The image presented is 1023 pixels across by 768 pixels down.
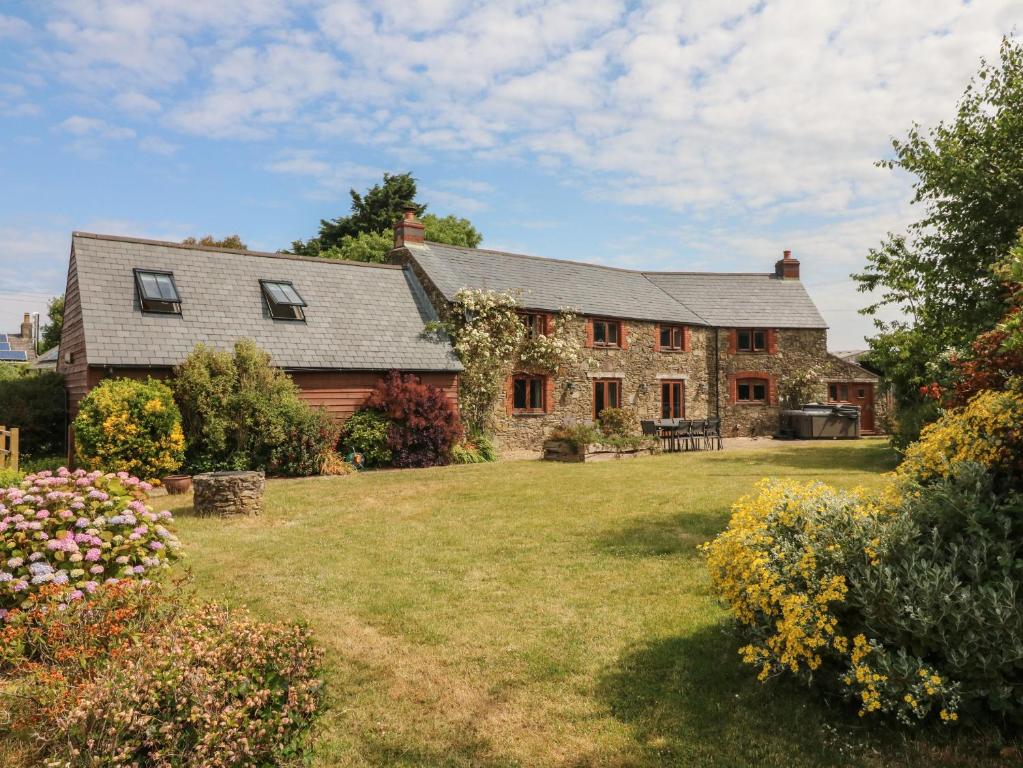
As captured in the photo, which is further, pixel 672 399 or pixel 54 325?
pixel 54 325

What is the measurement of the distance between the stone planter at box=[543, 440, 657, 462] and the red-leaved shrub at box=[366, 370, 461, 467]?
3349 mm

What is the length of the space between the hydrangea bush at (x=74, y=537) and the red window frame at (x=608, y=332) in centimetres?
2194

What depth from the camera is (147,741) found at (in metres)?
3.66

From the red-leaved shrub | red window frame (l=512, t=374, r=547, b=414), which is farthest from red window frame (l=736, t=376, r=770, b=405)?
the red-leaved shrub

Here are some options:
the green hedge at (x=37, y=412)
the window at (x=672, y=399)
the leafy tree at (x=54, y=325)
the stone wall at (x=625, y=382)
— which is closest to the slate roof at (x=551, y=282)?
the stone wall at (x=625, y=382)

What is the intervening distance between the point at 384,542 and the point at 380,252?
28.9 meters

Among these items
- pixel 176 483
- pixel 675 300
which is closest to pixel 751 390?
pixel 675 300

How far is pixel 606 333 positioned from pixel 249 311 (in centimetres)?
1456

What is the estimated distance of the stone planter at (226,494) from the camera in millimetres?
11688

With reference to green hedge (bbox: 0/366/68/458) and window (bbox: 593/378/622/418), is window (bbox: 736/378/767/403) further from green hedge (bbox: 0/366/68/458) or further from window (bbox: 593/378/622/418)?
green hedge (bbox: 0/366/68/458)

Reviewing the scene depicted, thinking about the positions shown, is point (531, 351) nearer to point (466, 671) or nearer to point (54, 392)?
point (54, 392)

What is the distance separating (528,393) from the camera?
81.8 ft

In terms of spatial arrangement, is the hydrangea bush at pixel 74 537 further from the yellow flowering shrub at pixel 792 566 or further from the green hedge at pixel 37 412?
the green hedge at pixel 37 412

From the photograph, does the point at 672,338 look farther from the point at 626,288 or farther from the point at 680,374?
the point at 626,288
